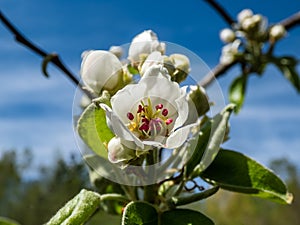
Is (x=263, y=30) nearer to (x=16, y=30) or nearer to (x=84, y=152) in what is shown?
(x=16, y=30)

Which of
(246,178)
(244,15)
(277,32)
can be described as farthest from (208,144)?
(244,15)

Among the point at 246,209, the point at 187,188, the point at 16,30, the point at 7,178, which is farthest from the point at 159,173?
the point at 246,209

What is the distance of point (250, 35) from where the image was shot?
2.10 m

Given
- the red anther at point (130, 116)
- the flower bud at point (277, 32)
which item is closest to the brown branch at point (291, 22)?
the flower bud at point (277, 32)

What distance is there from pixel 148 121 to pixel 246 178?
18cm

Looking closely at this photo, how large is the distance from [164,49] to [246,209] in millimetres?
5666

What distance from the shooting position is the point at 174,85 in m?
0.66

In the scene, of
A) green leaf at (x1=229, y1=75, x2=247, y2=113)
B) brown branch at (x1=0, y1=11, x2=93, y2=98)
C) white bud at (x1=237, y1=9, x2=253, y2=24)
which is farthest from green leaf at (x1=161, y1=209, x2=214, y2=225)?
white bud at (x1=237, y1=9, x2=253, y2=24)

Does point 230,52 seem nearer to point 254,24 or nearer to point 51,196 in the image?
point 254,24

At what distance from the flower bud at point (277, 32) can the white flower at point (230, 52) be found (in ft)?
0.49

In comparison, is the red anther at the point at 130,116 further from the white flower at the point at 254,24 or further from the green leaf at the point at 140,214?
the white flower at the point at 254,24

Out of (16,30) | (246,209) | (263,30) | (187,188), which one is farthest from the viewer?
(246,209)

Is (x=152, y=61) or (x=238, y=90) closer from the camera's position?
(x=152, y=61)

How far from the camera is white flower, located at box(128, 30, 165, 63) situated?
739mm
